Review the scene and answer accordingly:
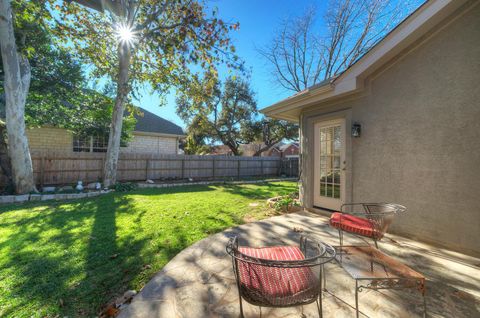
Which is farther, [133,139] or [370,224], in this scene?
[133,139]

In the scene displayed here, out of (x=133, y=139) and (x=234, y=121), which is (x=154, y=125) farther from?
(x=234, y=121)

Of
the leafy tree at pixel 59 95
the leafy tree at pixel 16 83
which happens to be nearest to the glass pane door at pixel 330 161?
the leafy tree at pixel 16 83

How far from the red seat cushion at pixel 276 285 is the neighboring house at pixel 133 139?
11.5 m

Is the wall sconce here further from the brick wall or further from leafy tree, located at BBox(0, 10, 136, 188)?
the brick wall

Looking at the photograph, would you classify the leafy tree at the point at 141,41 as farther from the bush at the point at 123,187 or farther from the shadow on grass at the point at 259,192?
the shadow on grass at the point at 259,192

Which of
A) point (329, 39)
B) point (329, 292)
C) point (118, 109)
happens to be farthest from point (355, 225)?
point (329, 39)

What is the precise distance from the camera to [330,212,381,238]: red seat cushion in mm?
2499

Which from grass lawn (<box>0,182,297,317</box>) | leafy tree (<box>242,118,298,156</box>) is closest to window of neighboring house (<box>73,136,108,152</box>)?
grass lawn (<box>0,182,297,317</box>)

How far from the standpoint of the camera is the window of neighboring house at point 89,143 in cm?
1182

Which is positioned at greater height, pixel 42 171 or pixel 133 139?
pixel 133 139

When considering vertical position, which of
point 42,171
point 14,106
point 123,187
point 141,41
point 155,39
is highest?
point 141,41

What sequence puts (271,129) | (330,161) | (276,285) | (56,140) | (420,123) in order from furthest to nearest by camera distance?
(271,129)
(56,140)
(330,161)
(420,123)
(276,285)

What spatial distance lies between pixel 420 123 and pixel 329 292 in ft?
10.1

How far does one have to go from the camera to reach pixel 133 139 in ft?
44.3
